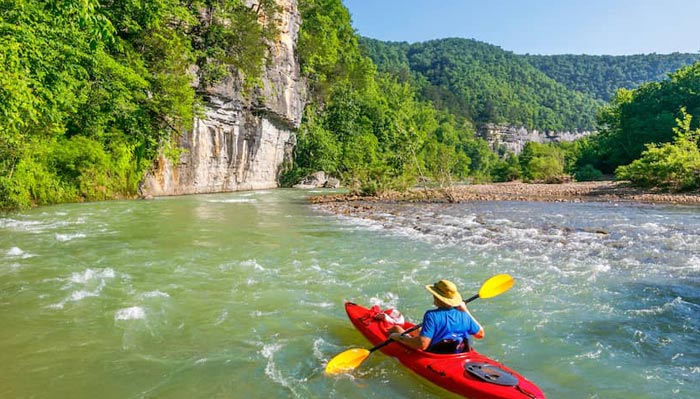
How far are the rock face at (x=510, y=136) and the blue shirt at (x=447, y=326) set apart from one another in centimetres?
11029

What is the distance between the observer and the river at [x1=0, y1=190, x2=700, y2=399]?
3959 millimetres

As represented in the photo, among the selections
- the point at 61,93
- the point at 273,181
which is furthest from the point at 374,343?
the point at 273,181

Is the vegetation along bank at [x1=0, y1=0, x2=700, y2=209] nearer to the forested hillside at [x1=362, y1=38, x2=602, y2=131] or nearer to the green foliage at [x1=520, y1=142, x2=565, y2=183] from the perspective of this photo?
the green foliage at [x1=520, y1=142, x2=565, y2=183]

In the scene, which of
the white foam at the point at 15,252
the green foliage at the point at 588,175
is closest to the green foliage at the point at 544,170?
the green foliage at the point at 588,175

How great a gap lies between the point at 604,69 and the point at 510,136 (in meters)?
94.6

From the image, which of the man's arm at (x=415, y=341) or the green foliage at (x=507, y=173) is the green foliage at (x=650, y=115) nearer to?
the green foliage at (x=507, y=173)

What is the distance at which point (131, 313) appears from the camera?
216 inches

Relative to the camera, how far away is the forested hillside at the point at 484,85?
11196 cm

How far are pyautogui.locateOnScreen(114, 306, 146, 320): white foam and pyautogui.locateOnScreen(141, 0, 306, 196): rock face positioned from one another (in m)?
17.1

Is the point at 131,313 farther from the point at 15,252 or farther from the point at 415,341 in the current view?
the point at 15,252

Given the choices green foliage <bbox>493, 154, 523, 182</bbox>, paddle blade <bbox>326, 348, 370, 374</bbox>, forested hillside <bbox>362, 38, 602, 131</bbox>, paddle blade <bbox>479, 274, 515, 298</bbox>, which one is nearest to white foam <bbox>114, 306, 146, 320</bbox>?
paddle blade <bbox>326, 348, 370, 374</bbox>

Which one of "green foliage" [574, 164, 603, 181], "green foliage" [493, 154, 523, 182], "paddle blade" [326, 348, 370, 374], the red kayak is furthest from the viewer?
"green foliage" [493, 154, 523, 182]

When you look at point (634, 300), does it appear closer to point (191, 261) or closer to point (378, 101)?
point (191, 261)

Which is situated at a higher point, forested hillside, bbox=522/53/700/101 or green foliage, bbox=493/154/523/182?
forested hillside, bbox=522/53/700/101
